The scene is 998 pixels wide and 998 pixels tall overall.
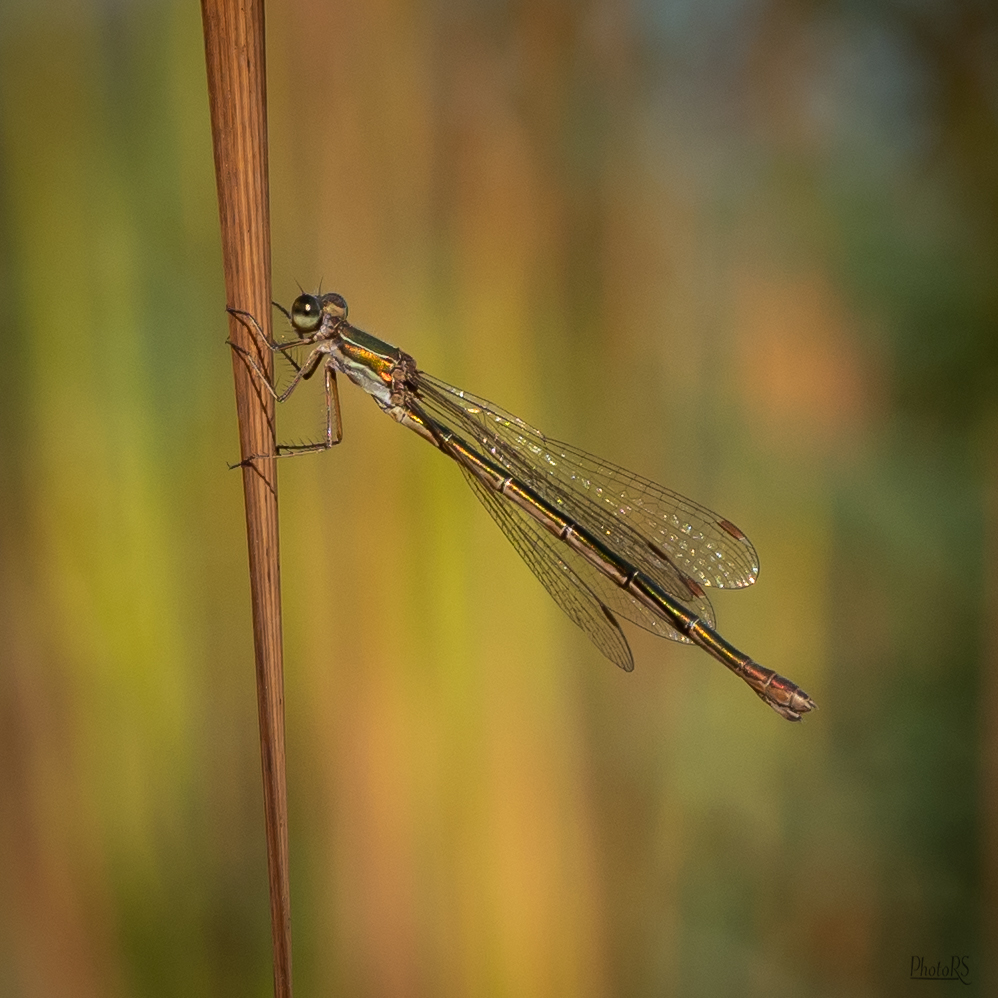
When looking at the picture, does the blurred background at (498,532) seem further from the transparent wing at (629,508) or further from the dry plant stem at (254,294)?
the dry plant stem at (254,294)

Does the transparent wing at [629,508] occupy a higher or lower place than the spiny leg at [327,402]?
lower

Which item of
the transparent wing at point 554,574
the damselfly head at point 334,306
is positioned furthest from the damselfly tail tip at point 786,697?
the damselfly head at point 334,306

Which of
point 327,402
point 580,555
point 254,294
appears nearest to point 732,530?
point 580,555

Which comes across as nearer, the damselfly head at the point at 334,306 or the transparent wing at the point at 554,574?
the damselfly head at the point at 334,306

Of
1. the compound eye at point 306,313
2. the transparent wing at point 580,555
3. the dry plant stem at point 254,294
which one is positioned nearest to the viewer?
the dry plant stem at point 254,294

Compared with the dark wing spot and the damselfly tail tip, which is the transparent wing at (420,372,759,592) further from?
the damselfly tail tip

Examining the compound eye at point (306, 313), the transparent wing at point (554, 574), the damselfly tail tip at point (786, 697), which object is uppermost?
the compound eye at point (306, 313)
